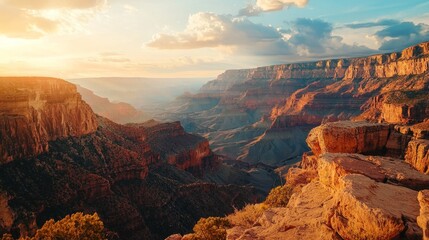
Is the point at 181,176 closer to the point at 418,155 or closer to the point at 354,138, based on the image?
the point at 354,138

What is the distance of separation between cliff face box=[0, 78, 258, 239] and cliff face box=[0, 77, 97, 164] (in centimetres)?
12

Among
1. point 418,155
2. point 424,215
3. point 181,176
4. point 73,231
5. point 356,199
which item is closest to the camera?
point 424,215

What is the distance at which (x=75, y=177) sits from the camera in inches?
1956

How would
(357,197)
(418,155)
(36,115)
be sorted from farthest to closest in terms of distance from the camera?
(36,115) < (418,155) < (357,197)

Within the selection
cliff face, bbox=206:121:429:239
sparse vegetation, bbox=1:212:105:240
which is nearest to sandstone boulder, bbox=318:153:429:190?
cliff face, bbox=206:121:429:239

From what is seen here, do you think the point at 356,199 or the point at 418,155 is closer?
the point at 356,199

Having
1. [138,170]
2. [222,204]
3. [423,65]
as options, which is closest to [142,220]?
[138,170]

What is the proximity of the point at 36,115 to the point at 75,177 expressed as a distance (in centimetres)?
1136

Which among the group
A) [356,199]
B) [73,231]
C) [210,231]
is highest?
[356,199]

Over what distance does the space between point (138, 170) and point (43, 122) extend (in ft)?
53.2

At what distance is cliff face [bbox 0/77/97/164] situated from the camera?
48.5 metres

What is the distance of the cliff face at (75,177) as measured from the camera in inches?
1741

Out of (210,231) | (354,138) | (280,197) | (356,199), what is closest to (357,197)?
(356,199)

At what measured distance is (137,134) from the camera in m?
77.7
